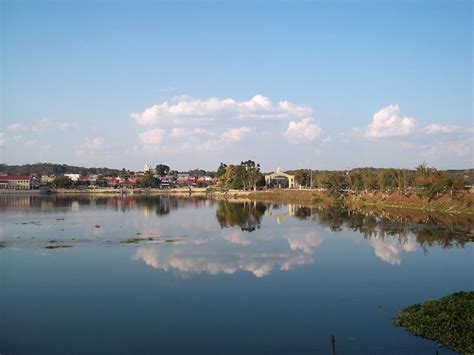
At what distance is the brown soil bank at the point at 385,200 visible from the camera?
43.9 m

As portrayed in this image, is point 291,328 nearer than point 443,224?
Yes

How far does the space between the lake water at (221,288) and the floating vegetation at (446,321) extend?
1.14ft

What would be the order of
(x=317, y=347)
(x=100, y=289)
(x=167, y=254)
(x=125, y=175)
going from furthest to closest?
(x=125, y=175) → (x=167, y=254) → (x=100, y=289) → (x=317, y=347)

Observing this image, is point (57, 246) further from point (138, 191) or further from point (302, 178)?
point (138, 191)

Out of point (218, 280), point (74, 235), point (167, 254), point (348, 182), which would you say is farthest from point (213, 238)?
point (348, 182)

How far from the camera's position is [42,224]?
3581 centimetres

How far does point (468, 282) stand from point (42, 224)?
29015 mm

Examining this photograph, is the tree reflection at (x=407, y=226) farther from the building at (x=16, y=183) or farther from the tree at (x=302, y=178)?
the building at (x=16, y=183)

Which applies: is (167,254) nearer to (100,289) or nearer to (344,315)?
(100,289)

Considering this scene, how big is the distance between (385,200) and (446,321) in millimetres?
45013

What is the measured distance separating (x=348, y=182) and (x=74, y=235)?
145ft

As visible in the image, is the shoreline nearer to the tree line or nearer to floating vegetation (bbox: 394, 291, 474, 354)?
the tree line

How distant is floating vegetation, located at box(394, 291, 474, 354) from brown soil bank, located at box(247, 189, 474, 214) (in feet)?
105

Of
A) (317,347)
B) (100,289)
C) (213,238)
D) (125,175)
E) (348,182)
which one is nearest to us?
(317,347)
